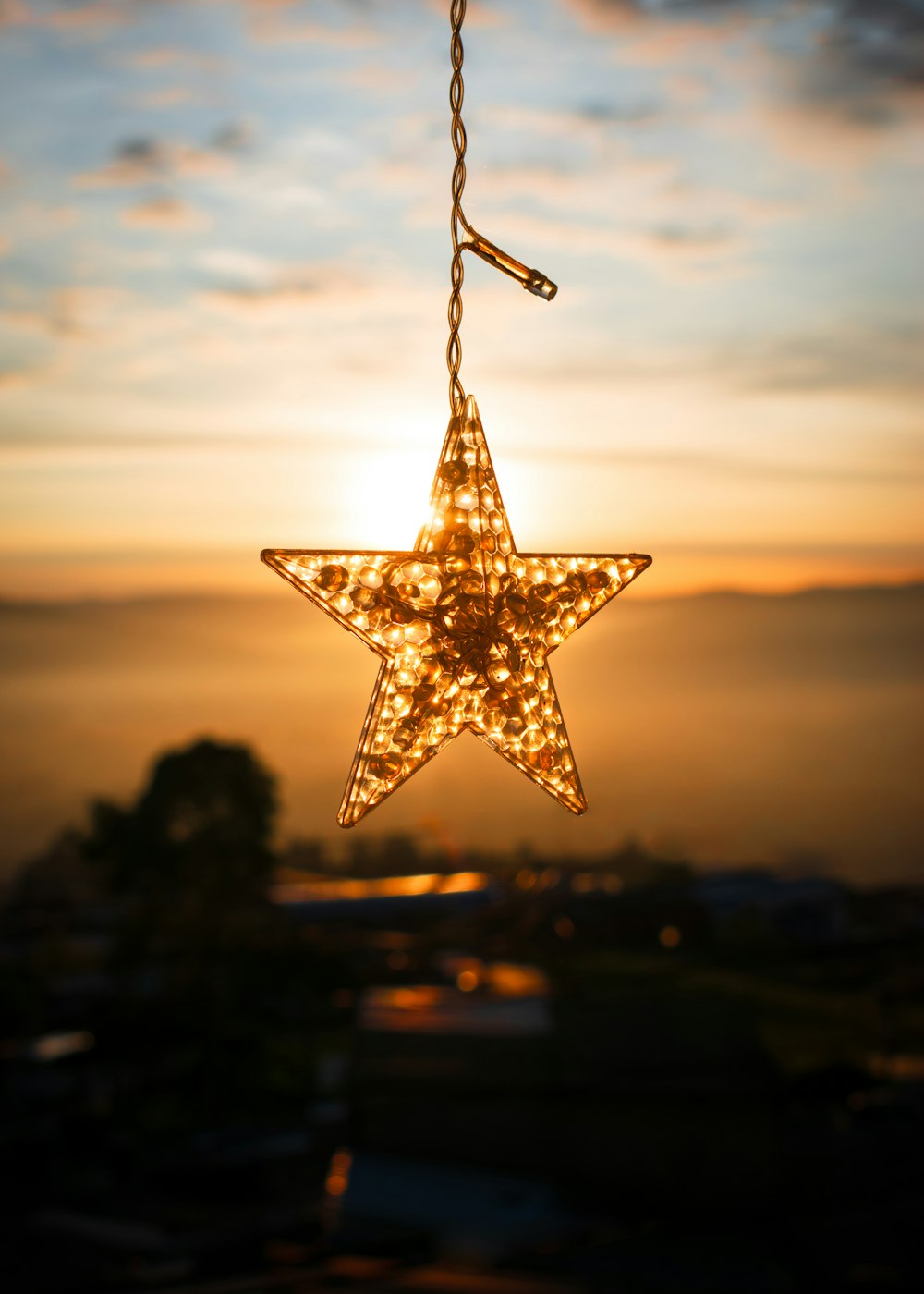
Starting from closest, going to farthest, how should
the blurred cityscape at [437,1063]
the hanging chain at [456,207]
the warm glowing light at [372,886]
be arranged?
the hanging chain at [456,207], the blurred cityscape at [437,1063], the warm glowing light at [372,886]

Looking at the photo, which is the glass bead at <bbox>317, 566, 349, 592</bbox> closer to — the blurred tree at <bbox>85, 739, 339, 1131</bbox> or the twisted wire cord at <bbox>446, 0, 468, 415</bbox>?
the twisted wire cord at <bbox>446, 0, 468, 415</bbox>

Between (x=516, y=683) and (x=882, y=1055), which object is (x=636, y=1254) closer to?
(x=882, y=1055)

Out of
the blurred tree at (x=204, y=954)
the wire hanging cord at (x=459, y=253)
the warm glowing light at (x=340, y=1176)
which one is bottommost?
the warm glowing light at (x=340, y=1176)

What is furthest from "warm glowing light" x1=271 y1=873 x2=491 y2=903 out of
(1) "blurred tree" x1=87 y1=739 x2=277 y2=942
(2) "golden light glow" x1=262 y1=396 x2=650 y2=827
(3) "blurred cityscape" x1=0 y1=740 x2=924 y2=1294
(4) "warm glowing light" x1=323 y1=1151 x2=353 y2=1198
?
(2) "golden light glow" x1=262 y1=396 x2=650 y2=827

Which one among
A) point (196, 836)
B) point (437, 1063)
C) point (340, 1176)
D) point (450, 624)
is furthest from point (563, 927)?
point (450, 624)

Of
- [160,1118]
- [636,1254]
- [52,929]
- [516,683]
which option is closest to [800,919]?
[636,1254]

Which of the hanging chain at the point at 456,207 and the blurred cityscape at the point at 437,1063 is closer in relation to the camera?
the hanging chain at the point at 456,207

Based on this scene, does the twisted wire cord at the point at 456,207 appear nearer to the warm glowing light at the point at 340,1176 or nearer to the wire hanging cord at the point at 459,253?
the wire hanging cord at the point at 459,253

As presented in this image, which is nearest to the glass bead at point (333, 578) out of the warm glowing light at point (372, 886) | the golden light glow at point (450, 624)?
the golden light glow at point (450, 624)
